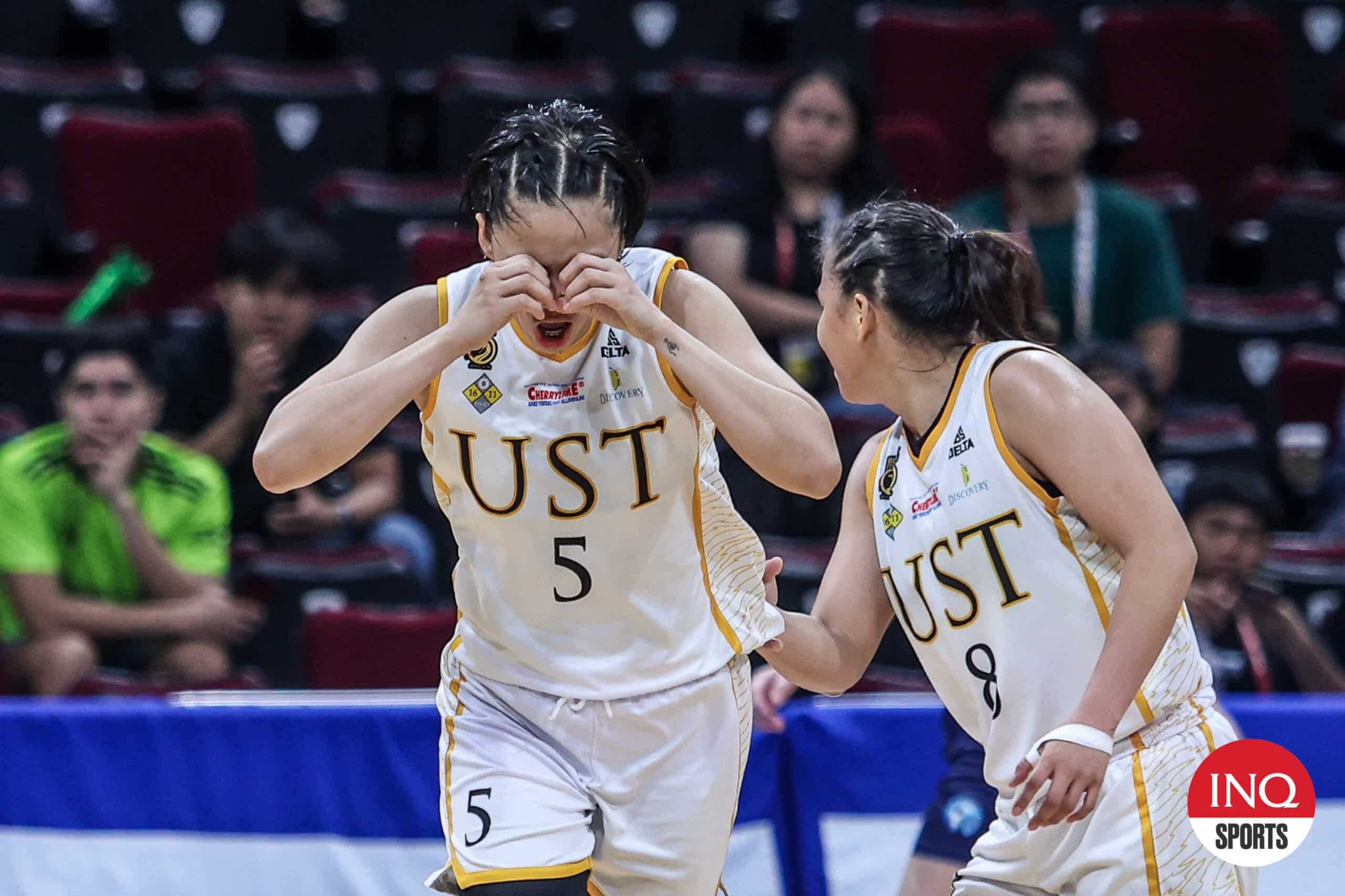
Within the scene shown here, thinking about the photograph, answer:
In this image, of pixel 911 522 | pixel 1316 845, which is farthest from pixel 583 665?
pixel 1316 845

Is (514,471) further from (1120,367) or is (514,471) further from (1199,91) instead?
(1199,91)

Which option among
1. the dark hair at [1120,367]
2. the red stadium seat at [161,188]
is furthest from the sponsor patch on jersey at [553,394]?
the red stadium seat at [161,188]

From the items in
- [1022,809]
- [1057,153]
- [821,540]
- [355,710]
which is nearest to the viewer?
[1022,809]

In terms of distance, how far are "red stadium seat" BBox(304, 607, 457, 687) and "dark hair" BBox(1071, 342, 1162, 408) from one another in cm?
179

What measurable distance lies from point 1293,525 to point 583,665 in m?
3.97

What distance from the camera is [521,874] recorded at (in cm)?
274

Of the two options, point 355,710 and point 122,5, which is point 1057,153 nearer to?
point 355,710

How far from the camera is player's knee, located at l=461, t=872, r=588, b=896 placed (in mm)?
2730

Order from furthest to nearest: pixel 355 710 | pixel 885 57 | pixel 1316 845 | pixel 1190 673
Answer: pixel 885 57, pixel 355 710, pixel 1316 845, pixel 1190 673

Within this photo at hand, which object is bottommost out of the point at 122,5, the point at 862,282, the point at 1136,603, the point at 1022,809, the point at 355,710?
the point at 355,710

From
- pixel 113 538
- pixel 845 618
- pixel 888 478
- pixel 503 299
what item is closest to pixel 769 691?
pixel 845 618

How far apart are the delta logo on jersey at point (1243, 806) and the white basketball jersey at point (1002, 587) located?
121 mm

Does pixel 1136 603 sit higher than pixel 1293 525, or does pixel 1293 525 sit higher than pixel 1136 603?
Answer: pixel 1136 603

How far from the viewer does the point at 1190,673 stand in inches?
108
